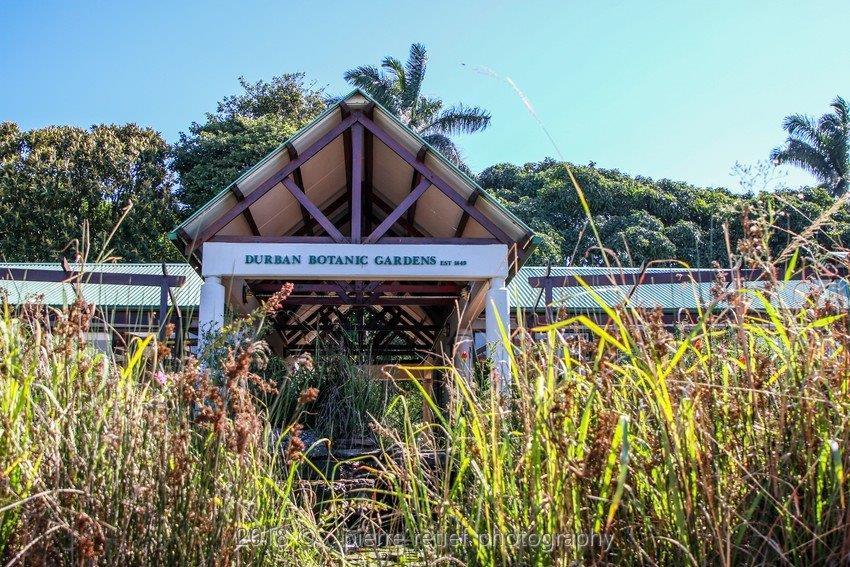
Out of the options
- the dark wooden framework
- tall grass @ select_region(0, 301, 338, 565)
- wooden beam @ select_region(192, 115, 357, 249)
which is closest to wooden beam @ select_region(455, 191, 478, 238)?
the dark wooden framework

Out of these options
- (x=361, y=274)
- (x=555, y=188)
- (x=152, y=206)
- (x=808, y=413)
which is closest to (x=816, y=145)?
(x=555, y=188)

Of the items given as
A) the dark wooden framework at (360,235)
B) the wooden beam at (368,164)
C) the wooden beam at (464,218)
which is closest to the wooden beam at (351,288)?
the dark wooden framework at (360,235)

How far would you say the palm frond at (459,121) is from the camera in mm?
31422

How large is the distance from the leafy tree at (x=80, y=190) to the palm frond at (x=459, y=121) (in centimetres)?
984

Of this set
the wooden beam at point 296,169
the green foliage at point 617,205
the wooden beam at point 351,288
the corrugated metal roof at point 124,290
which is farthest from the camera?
the green foliage at point 617,205

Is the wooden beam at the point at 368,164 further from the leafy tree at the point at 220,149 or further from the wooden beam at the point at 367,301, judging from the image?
the leafy tree at the point at 220,149

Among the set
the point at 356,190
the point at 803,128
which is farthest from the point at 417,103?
the point at 356,190

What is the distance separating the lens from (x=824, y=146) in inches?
1389

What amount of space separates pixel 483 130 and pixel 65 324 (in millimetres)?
29963

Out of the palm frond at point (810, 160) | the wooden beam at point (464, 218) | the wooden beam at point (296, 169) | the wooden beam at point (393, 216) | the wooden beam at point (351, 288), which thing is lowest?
the wooden beam at point (351, 288)

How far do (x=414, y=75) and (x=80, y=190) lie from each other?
12.4 meters

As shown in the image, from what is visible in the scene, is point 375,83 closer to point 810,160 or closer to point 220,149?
point 220,149

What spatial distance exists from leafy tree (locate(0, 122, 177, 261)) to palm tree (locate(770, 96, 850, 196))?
81.6 feet

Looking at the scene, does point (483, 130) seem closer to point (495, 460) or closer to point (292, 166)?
point (292, 166)
